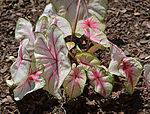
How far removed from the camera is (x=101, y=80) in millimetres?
1695

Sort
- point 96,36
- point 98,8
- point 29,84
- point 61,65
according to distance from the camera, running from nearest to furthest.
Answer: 1. point 61,65
2. point 29,84
3. point 96,36
4. point 98,8

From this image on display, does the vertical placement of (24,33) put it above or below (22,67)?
above

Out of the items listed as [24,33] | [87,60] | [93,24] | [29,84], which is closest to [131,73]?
[87,60]

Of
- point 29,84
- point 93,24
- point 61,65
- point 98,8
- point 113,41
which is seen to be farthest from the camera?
point 113,41

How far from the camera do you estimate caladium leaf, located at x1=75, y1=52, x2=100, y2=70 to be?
178cm

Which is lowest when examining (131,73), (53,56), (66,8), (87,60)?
(131,73)

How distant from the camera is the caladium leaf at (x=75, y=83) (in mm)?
1707

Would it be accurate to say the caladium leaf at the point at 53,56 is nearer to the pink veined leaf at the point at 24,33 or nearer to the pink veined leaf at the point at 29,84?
the pink veined leaf at the point at 29,84

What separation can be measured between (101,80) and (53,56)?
38 centimetres

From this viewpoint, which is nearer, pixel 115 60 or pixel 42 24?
pixel 115 60

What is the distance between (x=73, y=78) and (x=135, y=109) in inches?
21.7

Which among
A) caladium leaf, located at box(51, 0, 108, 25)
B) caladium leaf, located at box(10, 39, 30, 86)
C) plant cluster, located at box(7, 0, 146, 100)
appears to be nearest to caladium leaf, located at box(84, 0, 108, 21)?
caladium leaf, located at box(51, 0, 108, 25)

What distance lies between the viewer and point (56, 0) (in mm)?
2035

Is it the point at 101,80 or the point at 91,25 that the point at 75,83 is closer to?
the point at 101,80
